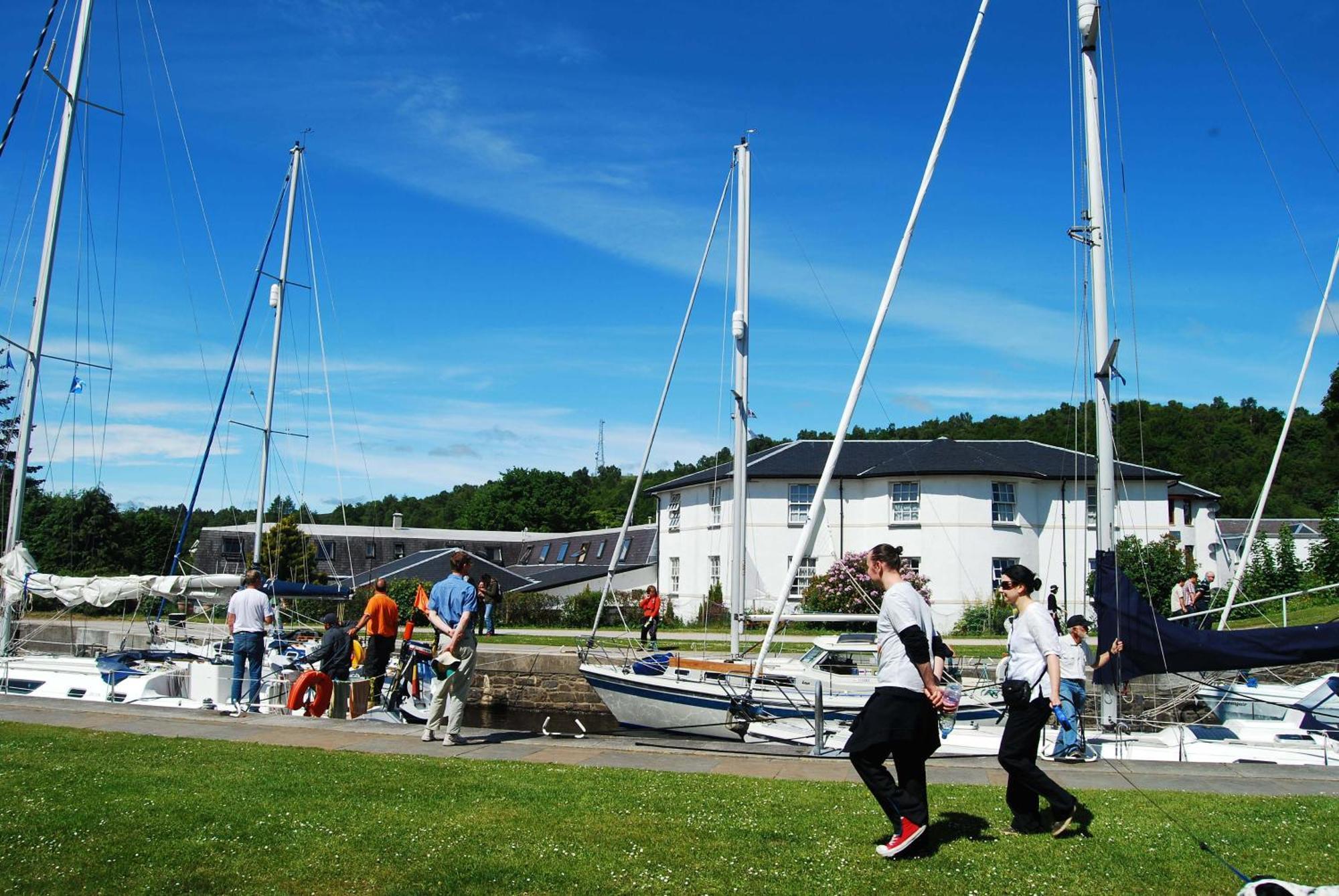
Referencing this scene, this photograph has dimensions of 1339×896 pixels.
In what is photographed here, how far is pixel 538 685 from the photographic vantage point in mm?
26359

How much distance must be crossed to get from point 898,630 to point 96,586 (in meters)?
19.3

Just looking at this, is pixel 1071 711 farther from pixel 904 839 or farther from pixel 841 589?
pixel 841 589

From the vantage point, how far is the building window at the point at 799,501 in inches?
1713

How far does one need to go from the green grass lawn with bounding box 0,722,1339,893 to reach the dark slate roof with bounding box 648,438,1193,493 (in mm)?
32934

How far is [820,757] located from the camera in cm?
1088

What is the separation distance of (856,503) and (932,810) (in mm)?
35186

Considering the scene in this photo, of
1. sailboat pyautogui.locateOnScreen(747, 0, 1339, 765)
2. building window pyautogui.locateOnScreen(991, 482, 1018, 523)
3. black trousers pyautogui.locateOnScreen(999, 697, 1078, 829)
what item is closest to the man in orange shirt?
sailboat pyautogui.locateOnScreen(747, 0, 1339, 765)

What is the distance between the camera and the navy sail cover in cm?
1280

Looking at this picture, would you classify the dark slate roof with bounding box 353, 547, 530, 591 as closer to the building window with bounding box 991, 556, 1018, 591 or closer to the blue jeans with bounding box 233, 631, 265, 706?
the building window with bounding box 991, 556, 1018, 591

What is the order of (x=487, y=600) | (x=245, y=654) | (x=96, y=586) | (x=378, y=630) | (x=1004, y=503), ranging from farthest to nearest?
(x=1004, y=503), (x=487, y=600), (x=96, y=586), (x=378, y=630), (x=245, y=654)

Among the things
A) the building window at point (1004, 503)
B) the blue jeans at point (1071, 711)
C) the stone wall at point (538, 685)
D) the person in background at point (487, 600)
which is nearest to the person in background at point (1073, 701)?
the blue jeans at point (1071, 711)

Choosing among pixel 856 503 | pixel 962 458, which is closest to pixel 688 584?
pixel 856 503

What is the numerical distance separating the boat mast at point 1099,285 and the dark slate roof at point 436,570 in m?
35.5

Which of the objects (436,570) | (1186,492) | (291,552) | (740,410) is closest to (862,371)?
(740,410)
